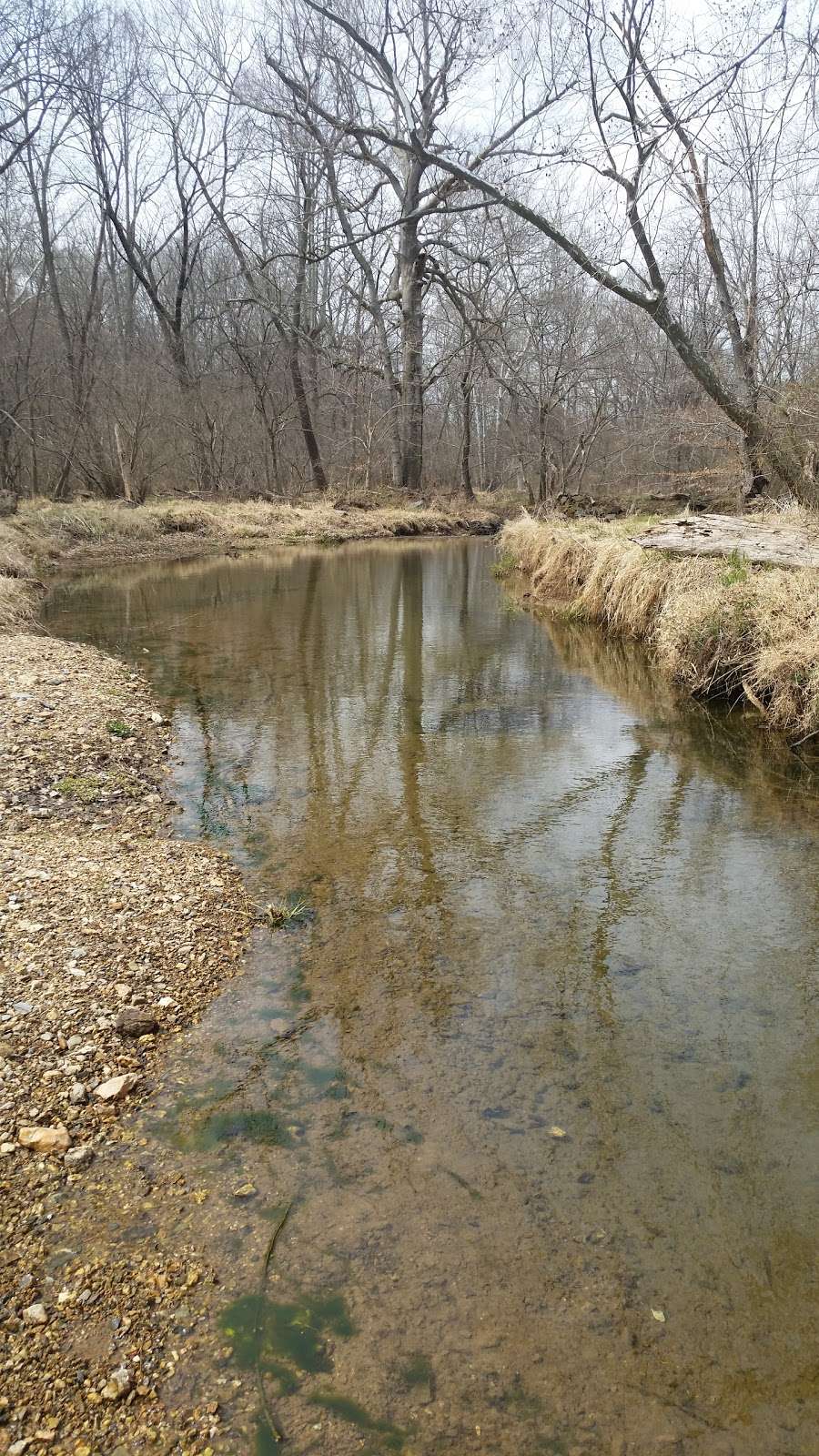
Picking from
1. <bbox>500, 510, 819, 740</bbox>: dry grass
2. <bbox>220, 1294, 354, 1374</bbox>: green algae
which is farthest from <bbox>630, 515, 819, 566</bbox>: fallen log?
<bbox>220, 1294, 354, 1374</bbox>: green algae

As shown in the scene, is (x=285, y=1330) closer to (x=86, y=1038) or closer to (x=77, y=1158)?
(x=77, y=1158)

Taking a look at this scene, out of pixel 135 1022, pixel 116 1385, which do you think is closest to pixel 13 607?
pixel 135 1022

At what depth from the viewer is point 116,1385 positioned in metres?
1.82

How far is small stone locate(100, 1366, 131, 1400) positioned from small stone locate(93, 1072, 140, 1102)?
90 centimetres

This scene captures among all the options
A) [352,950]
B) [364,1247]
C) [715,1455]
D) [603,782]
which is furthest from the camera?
[603,782]

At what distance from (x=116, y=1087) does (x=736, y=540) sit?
8099 millimetres

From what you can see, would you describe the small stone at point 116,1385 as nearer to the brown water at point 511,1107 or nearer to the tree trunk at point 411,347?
the brown water at point 511,1107

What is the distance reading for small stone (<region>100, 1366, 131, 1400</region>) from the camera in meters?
1.80

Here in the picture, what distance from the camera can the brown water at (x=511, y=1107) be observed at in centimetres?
190

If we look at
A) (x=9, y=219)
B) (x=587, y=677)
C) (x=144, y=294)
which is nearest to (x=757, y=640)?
(x=587, y=677)

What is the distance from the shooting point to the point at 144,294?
30.7m

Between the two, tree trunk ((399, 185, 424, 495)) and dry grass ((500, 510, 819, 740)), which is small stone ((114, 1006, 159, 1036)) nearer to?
dry grass ((500, 510, 819, 740))

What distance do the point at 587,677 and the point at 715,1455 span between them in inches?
292

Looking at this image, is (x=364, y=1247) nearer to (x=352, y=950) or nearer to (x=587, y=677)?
(x=352, y=950)
